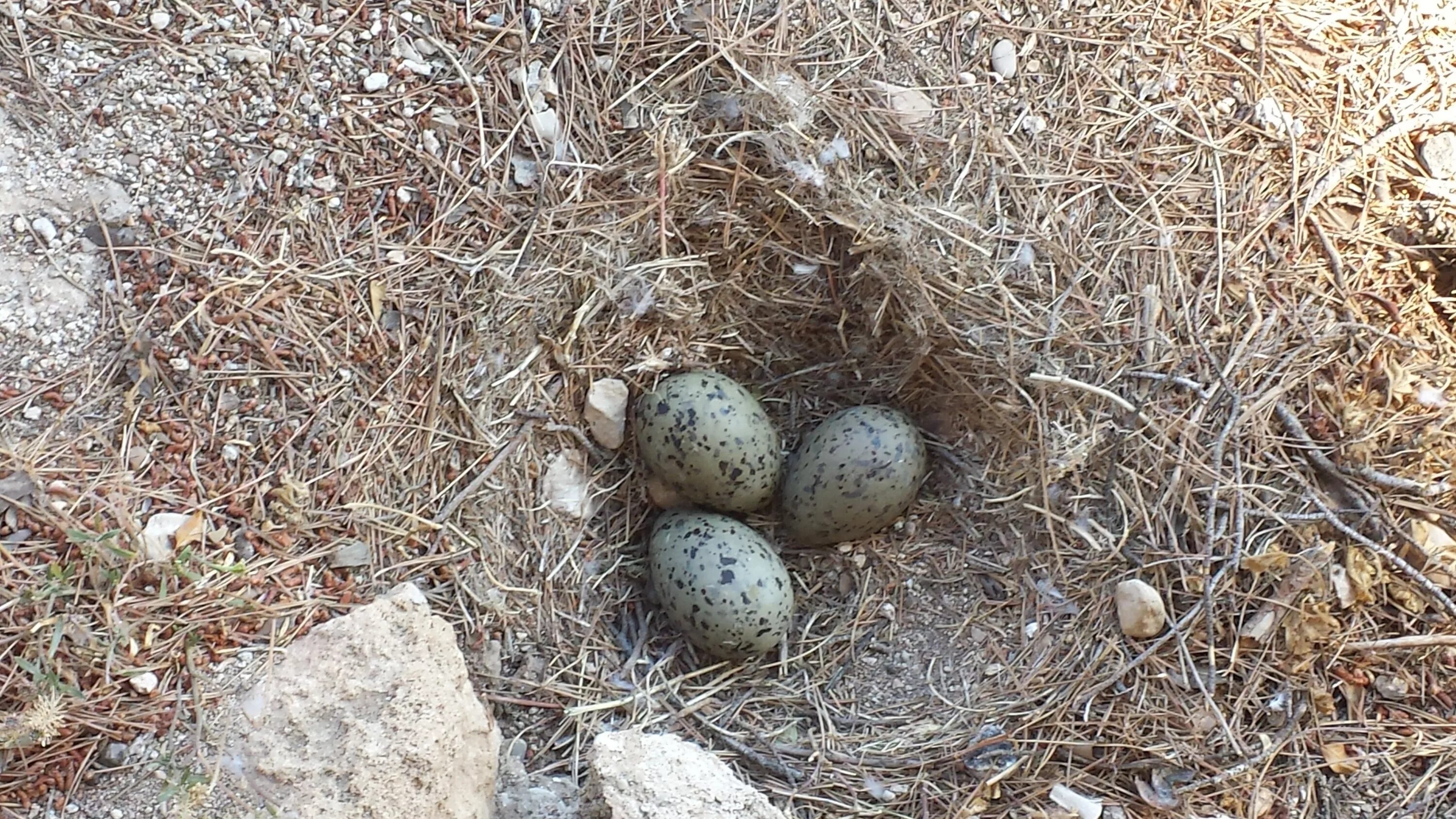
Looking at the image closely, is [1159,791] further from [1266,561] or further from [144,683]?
[144,683]

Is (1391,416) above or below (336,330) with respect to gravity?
below

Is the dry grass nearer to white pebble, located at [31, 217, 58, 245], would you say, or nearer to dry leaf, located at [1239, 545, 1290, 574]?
dry leaf, located at [1239, 545, 1290, 574]

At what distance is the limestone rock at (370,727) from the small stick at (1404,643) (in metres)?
1.77

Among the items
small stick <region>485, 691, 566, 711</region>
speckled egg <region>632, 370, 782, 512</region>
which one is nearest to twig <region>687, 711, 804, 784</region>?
small stick <region>485, 691, 566, 711</region>

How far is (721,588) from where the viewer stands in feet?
7.34

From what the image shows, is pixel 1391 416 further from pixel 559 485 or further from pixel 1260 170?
pixel 559 485

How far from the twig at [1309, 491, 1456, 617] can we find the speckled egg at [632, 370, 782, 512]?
1.19 m

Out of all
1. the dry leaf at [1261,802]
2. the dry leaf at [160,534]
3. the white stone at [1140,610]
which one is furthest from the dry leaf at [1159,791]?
the dry leaf at [160,534]

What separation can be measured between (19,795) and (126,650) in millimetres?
276

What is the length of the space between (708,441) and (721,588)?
33cm

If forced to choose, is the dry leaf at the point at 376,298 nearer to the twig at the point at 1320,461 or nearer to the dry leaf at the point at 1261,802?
the twig at the point at 1320,461

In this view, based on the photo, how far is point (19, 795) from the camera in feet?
5.61

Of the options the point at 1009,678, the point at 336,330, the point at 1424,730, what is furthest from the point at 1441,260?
the point at 336,330

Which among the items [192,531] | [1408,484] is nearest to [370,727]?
[192,531]
